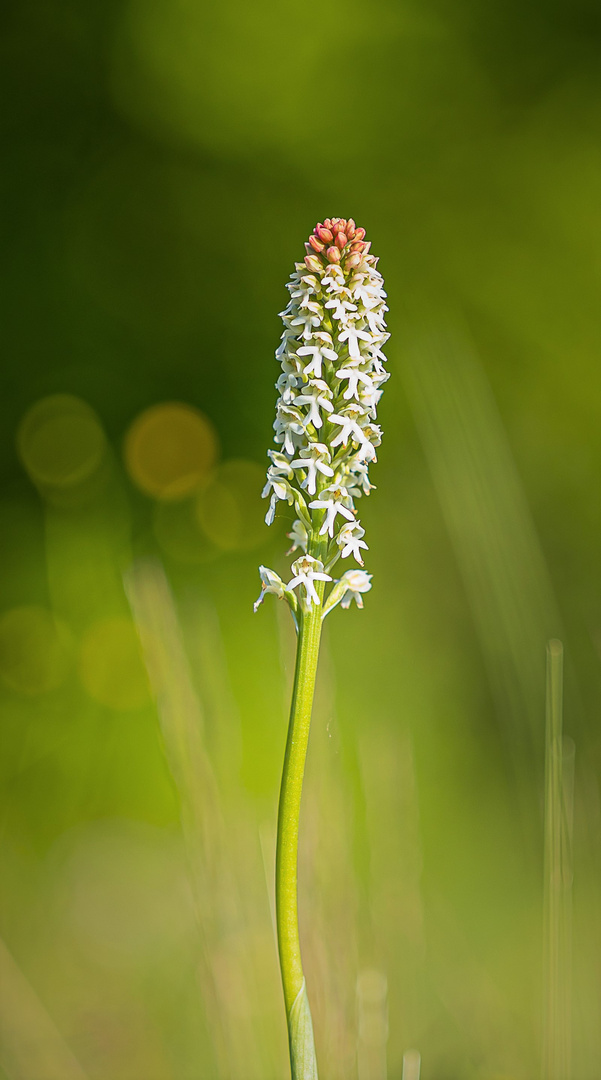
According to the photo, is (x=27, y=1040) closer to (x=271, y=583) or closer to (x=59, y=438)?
(x=271, y=583)

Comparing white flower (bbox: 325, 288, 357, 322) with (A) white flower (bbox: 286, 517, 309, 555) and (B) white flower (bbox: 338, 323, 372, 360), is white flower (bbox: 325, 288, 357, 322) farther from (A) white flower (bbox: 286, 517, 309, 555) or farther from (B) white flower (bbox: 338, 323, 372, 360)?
(A) white flower (bbox: 286, 517, 309, 555)

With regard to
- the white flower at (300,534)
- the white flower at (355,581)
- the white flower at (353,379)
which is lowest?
the white flower at (355,581)

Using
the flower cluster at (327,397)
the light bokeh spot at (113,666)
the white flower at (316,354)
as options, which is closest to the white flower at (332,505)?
the flower cluster at (327,397)

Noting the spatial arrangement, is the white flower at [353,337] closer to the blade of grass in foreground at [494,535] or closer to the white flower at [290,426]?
the white flower at [290,426]

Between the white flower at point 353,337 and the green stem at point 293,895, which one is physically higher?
the white flower at point 353,337

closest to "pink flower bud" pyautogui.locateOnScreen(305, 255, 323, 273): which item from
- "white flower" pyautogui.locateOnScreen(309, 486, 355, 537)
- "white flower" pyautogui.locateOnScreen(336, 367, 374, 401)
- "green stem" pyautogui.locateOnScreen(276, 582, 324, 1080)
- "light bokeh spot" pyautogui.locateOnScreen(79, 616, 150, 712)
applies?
"white flower" pyautogui.locateOnScreen(336, 367, 374, 401)

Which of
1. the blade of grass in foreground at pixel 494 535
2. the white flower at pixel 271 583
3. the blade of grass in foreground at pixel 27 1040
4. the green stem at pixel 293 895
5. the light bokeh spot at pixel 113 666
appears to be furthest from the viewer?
the light bokeh spot at pixel 113 666
